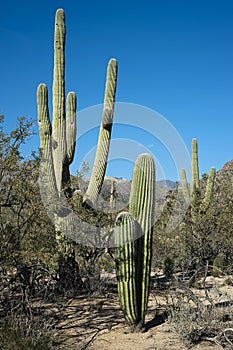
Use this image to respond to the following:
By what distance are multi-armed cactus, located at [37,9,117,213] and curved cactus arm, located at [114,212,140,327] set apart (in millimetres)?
2456

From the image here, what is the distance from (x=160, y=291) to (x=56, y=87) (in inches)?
216

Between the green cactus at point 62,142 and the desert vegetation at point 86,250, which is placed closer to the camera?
the desert vegetation at point 86,250

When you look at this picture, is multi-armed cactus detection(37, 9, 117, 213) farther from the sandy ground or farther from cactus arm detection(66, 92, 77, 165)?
the sandy ground

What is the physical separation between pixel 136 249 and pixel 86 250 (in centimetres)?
288

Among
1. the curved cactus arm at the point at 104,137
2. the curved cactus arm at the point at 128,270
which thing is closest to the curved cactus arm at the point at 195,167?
the curved cactus arm at the point at 104,137

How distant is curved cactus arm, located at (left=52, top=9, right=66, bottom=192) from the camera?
945 centimetres

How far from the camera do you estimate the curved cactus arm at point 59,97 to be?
31.0 feet

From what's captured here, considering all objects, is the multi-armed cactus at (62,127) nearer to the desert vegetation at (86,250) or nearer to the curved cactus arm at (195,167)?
the desert vegetation at (86,250)

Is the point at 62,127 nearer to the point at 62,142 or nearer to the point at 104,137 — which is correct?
the point at 62,142

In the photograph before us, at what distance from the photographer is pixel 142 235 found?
666 cm

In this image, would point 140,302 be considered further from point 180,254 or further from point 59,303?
point 180,254

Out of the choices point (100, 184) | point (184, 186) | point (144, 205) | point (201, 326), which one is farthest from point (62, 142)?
point (184, 186)

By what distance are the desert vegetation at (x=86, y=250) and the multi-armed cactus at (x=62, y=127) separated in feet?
0.08

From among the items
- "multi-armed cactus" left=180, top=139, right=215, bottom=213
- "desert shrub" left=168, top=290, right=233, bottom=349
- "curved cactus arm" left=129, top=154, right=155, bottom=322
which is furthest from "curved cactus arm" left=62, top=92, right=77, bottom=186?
"multi-armed cactus" left=180, top=139, right=215, bottom=213
